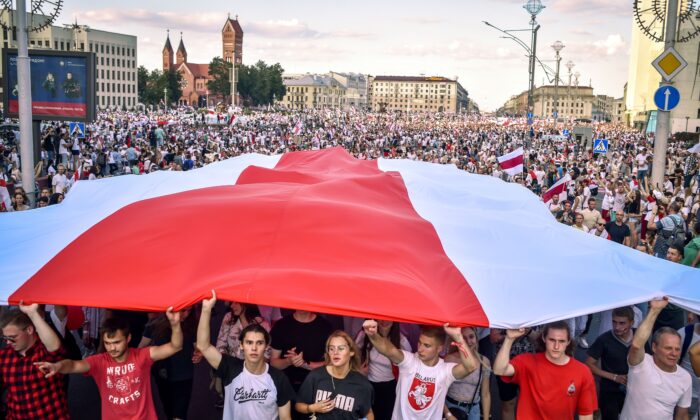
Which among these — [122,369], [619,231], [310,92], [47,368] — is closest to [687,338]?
[122,369]

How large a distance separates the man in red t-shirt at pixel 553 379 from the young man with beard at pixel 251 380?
150cm

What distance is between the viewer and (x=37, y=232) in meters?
6.09

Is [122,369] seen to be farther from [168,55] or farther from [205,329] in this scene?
[168,55]

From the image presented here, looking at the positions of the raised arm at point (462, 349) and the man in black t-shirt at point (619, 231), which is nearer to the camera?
the raised arm at point (462, 349)

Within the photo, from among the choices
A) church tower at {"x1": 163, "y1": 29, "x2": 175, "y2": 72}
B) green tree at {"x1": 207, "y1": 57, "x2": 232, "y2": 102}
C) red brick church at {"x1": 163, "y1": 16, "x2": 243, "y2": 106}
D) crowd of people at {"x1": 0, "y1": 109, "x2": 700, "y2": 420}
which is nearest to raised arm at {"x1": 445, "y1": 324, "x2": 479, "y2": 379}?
crowd of people at {"x1": 0, "y1": 109, "x2": 700, "y2": 420}

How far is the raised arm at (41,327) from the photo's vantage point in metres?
4.49

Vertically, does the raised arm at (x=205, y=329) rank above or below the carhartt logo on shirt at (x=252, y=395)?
above

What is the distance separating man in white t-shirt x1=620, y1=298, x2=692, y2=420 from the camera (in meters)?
4.67

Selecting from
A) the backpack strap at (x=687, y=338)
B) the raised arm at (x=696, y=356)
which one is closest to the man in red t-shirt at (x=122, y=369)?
the raised arm at (x=696, y=356)

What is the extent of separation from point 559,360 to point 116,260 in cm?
335

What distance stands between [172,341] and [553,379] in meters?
2.66

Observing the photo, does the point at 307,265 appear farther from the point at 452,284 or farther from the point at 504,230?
the point at 504,230

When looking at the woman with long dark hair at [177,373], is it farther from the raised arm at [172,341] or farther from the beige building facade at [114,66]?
the beige building facade at [114,66]

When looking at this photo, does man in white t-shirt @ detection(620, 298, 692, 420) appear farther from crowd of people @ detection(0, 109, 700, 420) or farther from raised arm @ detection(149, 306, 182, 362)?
raised arm @ detection(149, 306, 182, 362)
